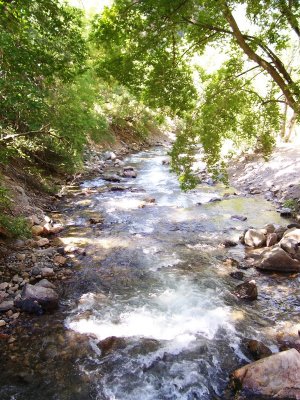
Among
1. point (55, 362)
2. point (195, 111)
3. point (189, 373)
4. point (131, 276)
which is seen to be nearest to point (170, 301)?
point (131, 276)

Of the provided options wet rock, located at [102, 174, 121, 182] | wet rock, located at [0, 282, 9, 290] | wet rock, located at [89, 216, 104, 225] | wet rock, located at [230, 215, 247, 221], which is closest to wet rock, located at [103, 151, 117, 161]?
wet rock, located at [102, 174, 121, 182]

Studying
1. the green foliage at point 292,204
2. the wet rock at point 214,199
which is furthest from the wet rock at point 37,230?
the green foliage at point 292,204

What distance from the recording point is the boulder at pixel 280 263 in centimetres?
789

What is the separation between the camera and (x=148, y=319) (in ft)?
19.8

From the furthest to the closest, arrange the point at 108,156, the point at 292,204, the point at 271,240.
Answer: the point at 108,156, the point at 292,204, the point at 271,240

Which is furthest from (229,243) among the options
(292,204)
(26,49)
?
(26,49)

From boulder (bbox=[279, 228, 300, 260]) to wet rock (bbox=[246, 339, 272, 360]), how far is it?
3.70 meters

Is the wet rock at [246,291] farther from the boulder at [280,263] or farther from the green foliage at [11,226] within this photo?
the green foliage at [11,226]

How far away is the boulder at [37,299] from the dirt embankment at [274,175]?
32.8 feet

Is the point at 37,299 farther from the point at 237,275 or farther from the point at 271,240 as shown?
the point at 271,240

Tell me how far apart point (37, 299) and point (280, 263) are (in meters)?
5.74

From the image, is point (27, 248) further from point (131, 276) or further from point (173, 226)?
point (173, 226)

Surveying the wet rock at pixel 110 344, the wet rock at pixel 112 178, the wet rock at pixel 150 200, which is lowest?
the wet rock at pixel 110 344

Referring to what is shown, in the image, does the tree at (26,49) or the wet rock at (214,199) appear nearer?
the tree at (26,49)
